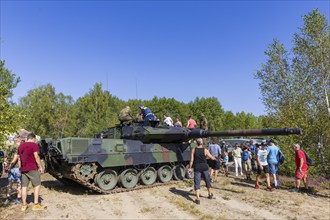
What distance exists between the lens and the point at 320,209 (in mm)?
8289

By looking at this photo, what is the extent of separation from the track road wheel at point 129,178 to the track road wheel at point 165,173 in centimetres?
118

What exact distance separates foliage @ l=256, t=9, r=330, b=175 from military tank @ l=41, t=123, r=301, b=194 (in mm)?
6337

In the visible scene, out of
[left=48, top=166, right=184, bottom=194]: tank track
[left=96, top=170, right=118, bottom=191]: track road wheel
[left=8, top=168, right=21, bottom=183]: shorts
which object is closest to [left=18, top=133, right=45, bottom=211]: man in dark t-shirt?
[left=8, top=168, right=21, bottom=183]: shorts

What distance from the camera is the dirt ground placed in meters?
7.52

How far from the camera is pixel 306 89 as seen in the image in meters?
18.2

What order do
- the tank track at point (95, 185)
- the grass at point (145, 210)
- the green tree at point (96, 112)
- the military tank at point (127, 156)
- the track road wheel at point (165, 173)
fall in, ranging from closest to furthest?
the grass at point (145, 210) → the tank track at point (95, 185) → the military tank at point (127, 156) → the track road wheel at point (165, 173) → the green tree at point (96, 112)

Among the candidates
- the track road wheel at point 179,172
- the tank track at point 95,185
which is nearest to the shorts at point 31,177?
the tank track at point 95,185

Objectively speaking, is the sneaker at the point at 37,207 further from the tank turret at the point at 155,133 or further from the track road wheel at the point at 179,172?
the track road wheel at the point at 179,172

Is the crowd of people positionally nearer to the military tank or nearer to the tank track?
the military tank

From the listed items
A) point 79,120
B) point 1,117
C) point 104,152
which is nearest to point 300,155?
point 104,152

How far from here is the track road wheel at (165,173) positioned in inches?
472

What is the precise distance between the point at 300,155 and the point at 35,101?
95.4ft

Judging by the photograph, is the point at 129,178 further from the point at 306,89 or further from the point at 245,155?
the point at 306,89

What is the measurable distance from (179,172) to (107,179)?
3.61m
